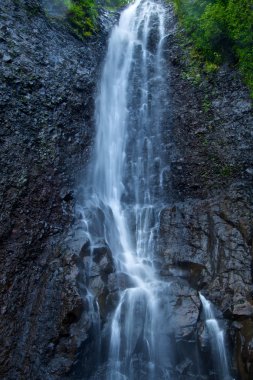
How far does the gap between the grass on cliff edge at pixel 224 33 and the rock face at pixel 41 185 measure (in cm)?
417

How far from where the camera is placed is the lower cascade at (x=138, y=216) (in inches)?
281

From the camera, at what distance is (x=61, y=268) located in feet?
25.4

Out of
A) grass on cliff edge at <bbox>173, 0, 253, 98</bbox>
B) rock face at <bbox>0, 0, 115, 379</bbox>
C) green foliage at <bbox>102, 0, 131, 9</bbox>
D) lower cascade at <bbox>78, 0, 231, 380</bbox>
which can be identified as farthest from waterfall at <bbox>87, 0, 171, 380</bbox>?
grass on cliff edge at <bbox>173, 0, 253, 98</bbox>

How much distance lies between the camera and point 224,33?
11.4 m

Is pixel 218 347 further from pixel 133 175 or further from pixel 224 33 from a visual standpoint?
pixel 224 33

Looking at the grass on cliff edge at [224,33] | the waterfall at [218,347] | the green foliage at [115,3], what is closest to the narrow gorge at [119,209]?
the waterfall at [218,347]

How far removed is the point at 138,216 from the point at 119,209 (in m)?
0.64

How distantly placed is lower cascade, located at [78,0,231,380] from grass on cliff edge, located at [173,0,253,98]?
163 cm

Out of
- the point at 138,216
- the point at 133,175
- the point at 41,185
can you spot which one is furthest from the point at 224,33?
the point at 41,185

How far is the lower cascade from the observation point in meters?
7.14

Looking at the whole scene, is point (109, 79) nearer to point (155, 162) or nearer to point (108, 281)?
point (155, 162)

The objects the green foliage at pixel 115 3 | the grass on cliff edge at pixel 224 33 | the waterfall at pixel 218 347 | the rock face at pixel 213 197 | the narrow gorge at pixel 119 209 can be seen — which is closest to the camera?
the waterfall at pixel 218 347

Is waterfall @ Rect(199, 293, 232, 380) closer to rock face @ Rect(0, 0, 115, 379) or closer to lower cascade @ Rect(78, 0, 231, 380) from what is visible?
lower cascade @ Rect(78, 0, 231, 380)

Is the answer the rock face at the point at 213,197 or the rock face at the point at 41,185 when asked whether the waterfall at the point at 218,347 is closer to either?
the rock face at the point at 213,197
